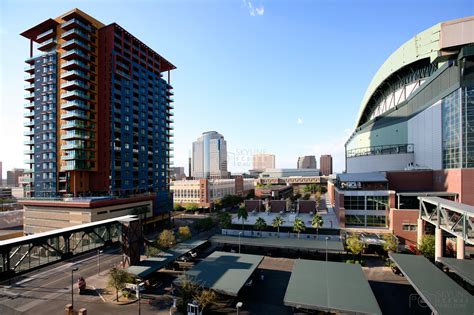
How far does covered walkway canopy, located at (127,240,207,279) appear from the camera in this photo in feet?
112

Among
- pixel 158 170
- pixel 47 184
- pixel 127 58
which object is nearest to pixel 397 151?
pixel 158 170

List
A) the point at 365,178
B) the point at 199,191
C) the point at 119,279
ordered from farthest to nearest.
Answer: the point at 199,191 < the point at 365,178 < the point at 119,279

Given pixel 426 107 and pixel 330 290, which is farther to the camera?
pixel 426 107

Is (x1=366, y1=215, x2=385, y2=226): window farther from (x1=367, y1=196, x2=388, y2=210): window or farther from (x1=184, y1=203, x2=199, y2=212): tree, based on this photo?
(x1=184, y1=203, x2=199, y2=212): tree

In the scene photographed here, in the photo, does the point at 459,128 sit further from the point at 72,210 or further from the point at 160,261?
the point at 72,210

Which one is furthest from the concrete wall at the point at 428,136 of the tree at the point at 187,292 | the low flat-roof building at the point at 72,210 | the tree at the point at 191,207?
the tree at the point at 191,207

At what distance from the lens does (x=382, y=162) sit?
233ft

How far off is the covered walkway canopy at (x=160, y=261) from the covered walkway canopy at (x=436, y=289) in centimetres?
3207

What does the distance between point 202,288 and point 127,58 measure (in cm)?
6933

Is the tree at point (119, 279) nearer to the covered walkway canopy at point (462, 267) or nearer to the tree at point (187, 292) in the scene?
the tree at point (187, 292)

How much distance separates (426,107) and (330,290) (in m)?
52.8

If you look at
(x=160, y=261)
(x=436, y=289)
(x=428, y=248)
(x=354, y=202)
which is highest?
(x=354, y=202)

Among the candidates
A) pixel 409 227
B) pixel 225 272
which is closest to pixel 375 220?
pixel 409 227

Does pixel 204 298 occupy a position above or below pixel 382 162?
below
